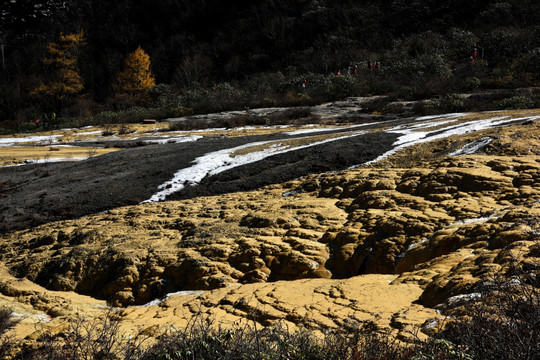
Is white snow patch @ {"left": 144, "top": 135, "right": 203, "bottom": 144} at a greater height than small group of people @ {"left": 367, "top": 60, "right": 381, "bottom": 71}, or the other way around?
small group of people @ {"left": 367, "top": 60, "right": 381, "bottom": 71}

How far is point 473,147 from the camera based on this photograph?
8305mm

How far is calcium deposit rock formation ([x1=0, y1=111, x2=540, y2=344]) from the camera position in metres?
4.12

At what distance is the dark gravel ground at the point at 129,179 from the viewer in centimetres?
896

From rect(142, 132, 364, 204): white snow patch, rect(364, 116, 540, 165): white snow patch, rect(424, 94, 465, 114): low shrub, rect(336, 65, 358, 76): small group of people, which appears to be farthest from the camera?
rect(336, 65, 358, 76): small group of people

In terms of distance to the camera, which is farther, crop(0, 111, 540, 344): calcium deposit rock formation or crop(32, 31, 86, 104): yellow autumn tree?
crop(32, 31, 86, 104): yellow autumn tree

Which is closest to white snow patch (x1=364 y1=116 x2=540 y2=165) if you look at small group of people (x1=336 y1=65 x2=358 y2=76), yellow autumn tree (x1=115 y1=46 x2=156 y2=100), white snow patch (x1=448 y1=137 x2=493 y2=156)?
white snow patch (x1=448 y1=137 x2=493 y2=156)

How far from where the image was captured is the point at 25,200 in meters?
9.72

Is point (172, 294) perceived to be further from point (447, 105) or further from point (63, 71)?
point (63, 71)

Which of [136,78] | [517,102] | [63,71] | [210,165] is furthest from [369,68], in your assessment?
[63,71]

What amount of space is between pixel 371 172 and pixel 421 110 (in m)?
16.0

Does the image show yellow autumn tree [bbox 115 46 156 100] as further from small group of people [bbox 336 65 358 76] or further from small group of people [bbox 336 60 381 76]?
small group of people [bbox 336 60 381 76]

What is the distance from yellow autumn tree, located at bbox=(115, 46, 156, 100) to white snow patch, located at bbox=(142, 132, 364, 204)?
106 ft

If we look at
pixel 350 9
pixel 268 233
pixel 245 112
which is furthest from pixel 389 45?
pixel 268 233

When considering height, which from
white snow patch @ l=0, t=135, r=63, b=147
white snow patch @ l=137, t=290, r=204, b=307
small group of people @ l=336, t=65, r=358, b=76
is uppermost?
small group of people @ l=336, t=65, r=358, b=76
